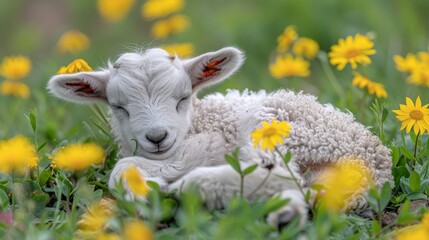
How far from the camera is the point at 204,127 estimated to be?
627 cm

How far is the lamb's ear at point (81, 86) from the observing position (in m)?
6.30

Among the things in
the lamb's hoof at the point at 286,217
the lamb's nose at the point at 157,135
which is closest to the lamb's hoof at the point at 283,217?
the lamb's hoof at the point at 286,217

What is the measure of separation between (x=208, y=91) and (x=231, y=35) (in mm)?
2620

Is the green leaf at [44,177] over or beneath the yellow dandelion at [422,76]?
beneath

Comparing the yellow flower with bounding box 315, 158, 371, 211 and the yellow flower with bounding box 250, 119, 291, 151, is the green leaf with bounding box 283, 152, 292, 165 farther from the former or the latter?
the yellow flower with bounding box 315, 158, 371, 211

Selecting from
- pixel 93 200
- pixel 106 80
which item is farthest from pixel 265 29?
pixel 93 200

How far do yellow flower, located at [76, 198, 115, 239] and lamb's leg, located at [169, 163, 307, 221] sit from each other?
0.44 m

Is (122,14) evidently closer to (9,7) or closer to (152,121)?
(9,7)

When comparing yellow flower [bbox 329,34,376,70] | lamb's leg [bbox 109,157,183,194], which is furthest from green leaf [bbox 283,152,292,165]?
yellow flower [bbox 329,34,376,70]

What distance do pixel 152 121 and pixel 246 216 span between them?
4.59 ft

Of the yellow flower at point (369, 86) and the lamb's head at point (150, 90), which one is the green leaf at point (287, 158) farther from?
the yellow flower at point (369, 86)

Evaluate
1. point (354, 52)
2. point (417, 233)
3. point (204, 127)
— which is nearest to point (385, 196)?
point (417, 233)

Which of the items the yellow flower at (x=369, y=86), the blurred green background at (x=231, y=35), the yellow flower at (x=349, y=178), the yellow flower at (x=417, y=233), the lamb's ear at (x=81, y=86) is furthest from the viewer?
the blurred green background at (x=231, y=35)

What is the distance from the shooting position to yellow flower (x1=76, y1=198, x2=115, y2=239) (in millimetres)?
5020
